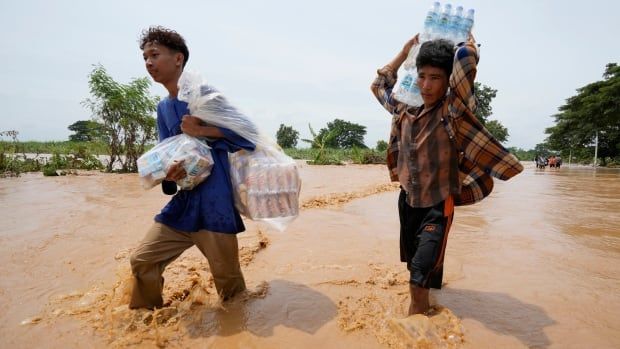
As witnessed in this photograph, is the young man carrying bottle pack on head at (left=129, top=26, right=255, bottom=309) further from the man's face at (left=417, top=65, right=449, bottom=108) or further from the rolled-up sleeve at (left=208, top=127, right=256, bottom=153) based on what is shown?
the man's face at (left=417, top=65, right=449, bottom=108)

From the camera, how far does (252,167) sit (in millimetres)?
2176

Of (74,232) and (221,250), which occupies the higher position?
(221,250)

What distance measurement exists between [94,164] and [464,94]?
13.9 m

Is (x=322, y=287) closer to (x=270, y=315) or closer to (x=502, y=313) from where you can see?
(x=270, y=315)

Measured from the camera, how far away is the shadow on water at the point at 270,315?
205 cm

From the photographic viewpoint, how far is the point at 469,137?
2043mm

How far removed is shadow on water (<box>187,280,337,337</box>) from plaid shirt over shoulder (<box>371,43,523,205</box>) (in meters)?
0.94

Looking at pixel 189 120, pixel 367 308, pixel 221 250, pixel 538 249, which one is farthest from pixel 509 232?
pixel 189 120

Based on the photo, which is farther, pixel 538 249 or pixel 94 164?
pixel 94 164

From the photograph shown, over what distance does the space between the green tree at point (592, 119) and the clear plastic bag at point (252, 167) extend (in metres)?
30.3

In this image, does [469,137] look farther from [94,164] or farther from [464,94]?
[94,164]

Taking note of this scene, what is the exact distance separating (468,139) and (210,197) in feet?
4.64

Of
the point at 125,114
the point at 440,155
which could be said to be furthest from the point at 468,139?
the point at 125,114

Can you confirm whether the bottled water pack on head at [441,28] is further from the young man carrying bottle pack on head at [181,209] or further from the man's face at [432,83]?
the young man carrying bottle pack on head at [181,209]
